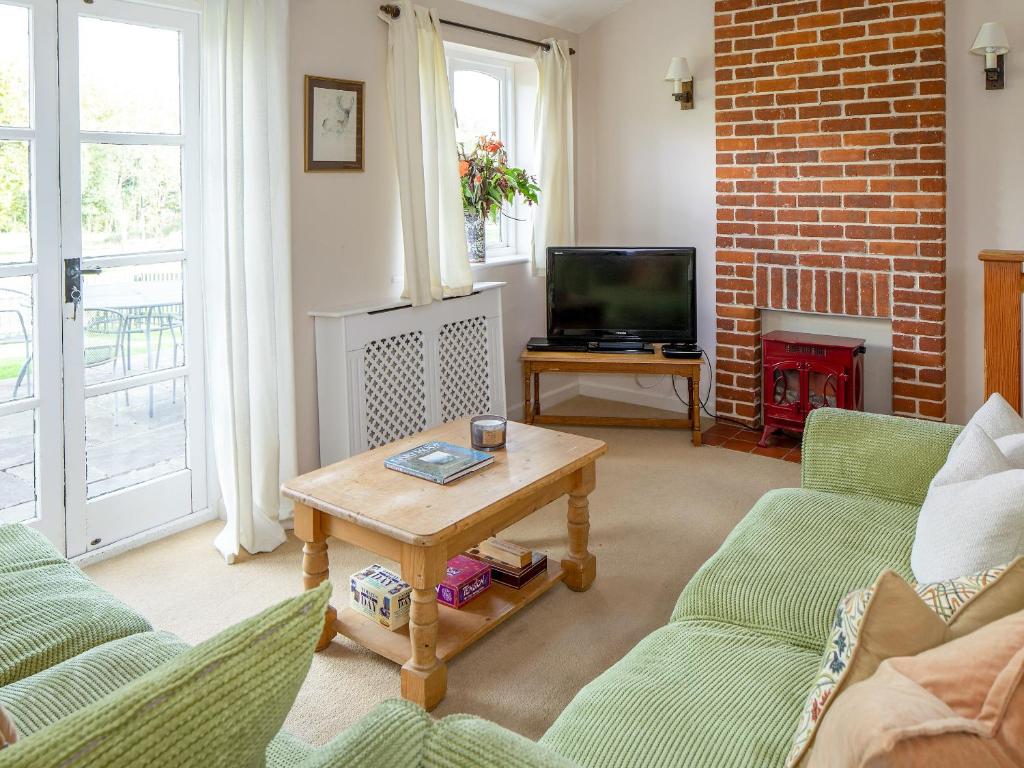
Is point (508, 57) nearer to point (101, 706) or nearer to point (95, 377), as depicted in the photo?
point (95, 377)

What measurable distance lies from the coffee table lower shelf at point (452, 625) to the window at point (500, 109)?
8.61ft

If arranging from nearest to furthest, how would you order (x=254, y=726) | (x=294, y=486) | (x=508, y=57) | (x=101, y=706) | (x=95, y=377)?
(x=101, y=706)
(x=254, y=726)
(x=294, y=486)
(x=95, y=377)
(x=508, y=57)

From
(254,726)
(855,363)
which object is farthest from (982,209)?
(254,726)

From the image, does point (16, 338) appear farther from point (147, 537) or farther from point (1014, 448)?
point (1014, 448)

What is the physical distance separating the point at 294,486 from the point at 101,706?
164 cm

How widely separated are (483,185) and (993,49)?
7.65 ft

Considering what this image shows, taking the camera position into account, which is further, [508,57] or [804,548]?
[508,57]

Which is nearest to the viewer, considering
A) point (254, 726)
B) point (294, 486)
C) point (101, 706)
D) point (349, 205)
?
point (101, 706)

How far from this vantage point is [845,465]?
2646 mm

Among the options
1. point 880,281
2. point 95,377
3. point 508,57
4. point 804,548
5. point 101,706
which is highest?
point 508,57

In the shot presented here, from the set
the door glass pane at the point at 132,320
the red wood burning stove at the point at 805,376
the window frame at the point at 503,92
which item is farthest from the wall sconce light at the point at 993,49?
the door glass pane at the point at 132,320

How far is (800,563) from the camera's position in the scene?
84.4 inches

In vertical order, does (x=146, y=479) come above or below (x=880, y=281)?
below

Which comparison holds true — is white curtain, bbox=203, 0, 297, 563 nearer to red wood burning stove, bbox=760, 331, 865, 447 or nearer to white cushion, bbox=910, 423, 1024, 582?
white cushion, bbox=910, 423, 1024, 582
